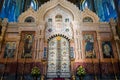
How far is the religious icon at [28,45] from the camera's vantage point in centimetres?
1433

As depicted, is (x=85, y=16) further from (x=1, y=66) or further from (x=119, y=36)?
(x=1, y=66)

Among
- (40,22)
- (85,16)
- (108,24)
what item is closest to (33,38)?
(40,22)

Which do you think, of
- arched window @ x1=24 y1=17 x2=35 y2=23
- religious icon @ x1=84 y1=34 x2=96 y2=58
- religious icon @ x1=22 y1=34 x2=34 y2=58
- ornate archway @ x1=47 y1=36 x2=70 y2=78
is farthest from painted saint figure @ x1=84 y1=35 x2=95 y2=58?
arched window @ x1=24 y1=17 x2=35 y2=23

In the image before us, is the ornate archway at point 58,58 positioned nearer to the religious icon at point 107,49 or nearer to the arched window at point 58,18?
the arched window at point 58,18

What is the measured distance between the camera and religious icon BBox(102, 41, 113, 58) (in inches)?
565

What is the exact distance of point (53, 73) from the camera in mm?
13695

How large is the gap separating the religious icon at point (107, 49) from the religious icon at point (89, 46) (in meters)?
0.98

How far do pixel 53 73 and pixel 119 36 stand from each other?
22.5 feet

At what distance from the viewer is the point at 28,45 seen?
14812 mm

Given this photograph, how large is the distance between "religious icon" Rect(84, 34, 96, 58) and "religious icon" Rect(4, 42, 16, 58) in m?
6.42

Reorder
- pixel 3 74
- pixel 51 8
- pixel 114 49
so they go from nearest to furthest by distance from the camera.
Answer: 1. pixel 3 74
2. pixel 114 49
3. pixel 51 8

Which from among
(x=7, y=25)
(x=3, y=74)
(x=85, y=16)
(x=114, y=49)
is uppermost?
(x=85, y=16)

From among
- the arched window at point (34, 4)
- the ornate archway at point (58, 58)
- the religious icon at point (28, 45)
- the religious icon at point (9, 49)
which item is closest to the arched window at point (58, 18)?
the ornate archway at point (58, 58)

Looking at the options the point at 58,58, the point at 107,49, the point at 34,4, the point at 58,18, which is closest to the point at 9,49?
the point at 58,58
